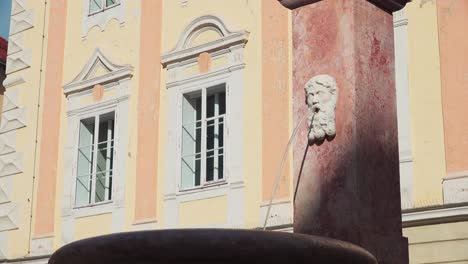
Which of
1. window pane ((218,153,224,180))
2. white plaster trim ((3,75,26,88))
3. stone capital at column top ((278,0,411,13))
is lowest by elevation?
stone capital at column top ((278,0,411,13))

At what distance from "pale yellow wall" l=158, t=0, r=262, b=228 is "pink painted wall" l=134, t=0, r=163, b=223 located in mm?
114

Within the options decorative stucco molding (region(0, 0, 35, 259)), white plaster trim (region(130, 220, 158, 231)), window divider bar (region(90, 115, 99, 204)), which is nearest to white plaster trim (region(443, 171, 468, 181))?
white plaster trim (region(130, 220, 158, 231))

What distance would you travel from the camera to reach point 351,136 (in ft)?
18.8

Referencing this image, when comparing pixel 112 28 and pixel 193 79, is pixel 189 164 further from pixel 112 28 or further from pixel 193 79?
pixel 112 28

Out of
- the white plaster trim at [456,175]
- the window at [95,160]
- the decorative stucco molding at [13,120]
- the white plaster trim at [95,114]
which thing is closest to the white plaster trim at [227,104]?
the white plaster trim at [95,114]

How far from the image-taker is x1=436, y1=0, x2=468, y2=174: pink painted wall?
35.1 ft

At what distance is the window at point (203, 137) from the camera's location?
515 inches

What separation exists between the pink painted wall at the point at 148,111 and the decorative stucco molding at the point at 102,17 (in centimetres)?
50

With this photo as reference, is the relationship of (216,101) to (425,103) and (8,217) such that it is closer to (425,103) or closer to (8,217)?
(425,103)

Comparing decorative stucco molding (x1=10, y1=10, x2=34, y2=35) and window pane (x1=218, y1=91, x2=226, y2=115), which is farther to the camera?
decorative stucco molding (x1=10, y1=10, x2=34, y2=35)

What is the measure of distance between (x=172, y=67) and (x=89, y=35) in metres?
2.15

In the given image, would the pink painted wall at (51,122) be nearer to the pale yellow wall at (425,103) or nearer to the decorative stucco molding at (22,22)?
the decorative stucco molding at (22,22)

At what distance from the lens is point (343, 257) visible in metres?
4.33

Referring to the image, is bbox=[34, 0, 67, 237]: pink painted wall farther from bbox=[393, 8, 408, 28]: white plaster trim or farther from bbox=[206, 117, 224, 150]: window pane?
bbox=[393, 8, 408, 28]: white plaster trim
